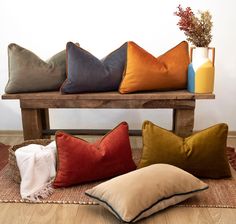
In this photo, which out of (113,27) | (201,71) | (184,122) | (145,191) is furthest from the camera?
(113,27)

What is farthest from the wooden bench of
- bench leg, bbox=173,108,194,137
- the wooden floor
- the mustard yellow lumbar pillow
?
the wooden floor

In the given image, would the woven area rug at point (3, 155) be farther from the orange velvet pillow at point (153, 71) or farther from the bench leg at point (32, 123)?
the orange velvet pillow at point (153, 71)

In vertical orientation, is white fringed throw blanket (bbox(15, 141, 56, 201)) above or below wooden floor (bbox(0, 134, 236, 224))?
above

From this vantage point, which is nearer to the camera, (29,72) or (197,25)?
(197,25)

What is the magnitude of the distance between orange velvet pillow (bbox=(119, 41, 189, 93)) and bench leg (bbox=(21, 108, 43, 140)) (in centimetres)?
55

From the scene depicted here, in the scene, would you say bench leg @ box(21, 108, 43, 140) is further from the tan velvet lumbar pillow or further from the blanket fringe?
the tan velvet lumbar pillow

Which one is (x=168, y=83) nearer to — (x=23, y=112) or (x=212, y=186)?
(x=212, y=186)

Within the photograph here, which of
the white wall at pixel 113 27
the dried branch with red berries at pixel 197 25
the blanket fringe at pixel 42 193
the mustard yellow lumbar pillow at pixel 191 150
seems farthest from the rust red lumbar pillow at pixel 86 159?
the white wall at pixel 113 27

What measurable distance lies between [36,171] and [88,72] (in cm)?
61

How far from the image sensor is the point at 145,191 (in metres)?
1.30

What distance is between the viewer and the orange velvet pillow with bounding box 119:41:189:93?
174 cm

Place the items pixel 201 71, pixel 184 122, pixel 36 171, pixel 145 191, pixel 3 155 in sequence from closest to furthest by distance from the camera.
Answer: pixel 145 191, pixel 36 171, pixel 201 71, pixel 184 122, pixel 3 155

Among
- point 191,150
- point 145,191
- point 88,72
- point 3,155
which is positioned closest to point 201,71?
point 191,150

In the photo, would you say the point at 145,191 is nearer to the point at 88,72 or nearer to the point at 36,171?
the point at 36,171
